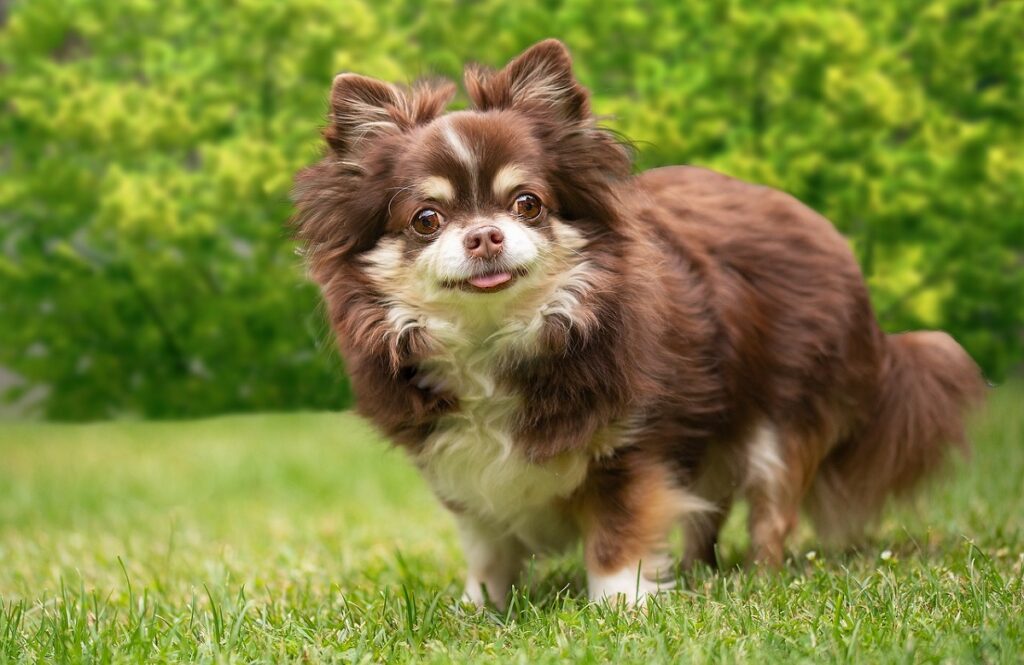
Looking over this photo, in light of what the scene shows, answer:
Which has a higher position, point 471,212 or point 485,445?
point 471,212

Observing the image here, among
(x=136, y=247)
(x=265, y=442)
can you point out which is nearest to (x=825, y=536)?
(x=265, y=442)

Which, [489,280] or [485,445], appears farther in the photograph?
[485,445]

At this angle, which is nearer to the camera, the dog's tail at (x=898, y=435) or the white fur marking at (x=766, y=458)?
the white fur marking at (x=766, y=458)

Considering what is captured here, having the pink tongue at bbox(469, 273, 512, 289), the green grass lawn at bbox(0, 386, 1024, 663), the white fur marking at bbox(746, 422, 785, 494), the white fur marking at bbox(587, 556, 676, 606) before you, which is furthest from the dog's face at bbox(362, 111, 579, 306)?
the white fur marking at bbox(746, 422, 785, 494)

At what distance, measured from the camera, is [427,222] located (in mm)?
3340

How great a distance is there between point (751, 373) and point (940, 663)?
1530 millimetres

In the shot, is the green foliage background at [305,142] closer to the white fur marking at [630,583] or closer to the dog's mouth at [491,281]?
the white fur marking at [630,583]

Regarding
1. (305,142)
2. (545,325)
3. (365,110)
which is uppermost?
(365,110)

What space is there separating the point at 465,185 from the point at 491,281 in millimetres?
298

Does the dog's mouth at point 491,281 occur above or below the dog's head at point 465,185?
below

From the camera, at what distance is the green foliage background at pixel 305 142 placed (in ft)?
28.1

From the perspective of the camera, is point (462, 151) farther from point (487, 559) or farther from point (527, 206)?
point (487, 559)

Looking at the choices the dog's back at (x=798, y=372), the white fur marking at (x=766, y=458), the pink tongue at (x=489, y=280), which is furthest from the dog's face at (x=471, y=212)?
the white fur marking at (x=766, y=458)

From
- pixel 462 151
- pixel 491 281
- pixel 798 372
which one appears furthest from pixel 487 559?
pixel 462 151
